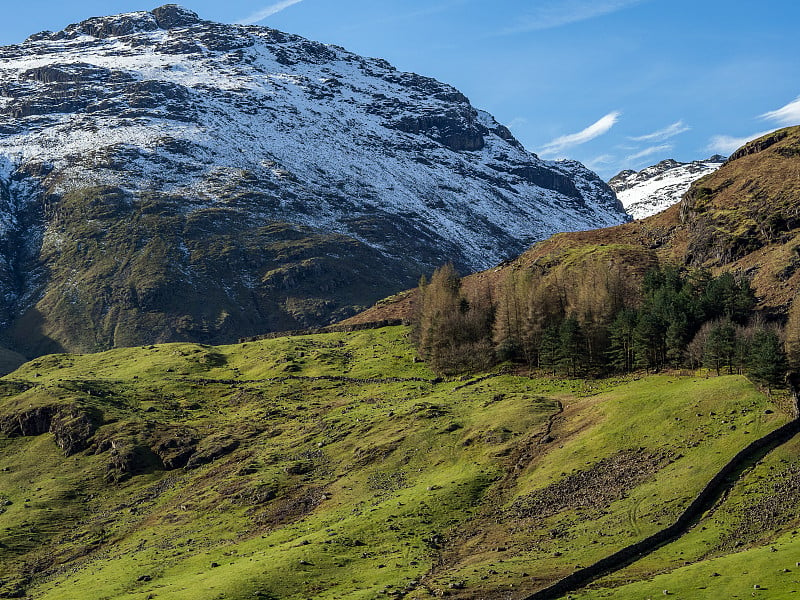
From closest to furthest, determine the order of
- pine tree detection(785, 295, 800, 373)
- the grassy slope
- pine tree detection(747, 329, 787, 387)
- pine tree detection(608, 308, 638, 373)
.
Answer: the grassy slope → pine tree detection(747, 329, 787, 387) → pine tree detection(785, 295, 800, 373) → pine tree detection(608, 308, 638, 373)

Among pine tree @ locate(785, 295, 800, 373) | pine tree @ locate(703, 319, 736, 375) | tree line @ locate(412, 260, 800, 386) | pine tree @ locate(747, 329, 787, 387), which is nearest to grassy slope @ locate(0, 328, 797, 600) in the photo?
pine tree @ locate(747, 329, 787, 387)

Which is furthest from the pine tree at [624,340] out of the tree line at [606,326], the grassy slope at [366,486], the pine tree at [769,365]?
the pine tree at [769,365]

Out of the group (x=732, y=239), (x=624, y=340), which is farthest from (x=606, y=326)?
(x=732, y=239)

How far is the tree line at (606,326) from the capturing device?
108188 mm

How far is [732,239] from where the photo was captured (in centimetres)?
15950

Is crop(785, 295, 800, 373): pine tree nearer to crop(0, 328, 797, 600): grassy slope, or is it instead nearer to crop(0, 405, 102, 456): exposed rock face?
crop(0, 328, 797, 600): grassy slope

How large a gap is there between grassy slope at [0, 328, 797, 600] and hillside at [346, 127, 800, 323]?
132ft

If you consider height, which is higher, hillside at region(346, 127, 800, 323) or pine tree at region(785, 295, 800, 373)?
hillside at region(346, 127, 800, 323)

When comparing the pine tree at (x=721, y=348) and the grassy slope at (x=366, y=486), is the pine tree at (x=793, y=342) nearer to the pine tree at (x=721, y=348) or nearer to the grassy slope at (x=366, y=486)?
the pine tree at (x=721, y=348)

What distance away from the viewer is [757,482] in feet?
A: 233

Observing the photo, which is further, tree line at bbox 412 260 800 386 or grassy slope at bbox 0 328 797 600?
tree line at bbox 412 260 800 386

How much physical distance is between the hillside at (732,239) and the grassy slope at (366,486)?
40334 mm

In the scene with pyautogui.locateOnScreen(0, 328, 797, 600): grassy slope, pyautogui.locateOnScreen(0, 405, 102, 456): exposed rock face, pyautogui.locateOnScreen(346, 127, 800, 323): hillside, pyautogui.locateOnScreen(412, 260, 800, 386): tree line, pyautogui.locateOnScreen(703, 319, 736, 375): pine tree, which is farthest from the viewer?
pyautogui.locateOnScreen(346, 127, 800, 323): hillside

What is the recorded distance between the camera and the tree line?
10819cm
